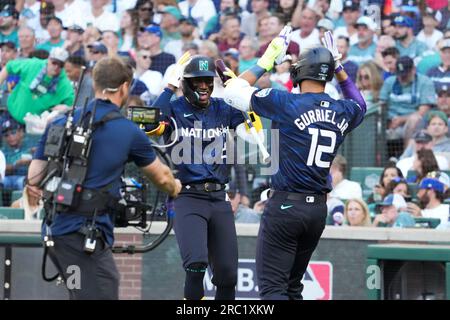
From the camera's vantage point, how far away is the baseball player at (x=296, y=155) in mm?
7840

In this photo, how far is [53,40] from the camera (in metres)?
14.6

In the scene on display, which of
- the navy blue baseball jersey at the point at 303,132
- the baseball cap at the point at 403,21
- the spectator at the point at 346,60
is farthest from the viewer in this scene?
the baseball cap at the point at 403,21

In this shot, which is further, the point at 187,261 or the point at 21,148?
the point at 21,148

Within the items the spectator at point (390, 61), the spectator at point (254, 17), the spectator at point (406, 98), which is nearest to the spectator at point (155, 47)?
the spectator at point (254, 17)

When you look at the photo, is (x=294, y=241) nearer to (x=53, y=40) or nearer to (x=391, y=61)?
(x=391, y=61)

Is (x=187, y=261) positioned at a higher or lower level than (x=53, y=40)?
lower

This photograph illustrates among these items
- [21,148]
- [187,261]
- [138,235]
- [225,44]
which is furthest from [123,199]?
[225,44]

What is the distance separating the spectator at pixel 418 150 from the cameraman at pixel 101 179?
19.2ft

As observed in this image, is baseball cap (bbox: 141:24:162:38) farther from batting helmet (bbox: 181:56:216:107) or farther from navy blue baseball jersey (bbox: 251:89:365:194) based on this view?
navy blue baseball jersey (bbox: 251:89:365:194)

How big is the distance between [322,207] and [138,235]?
12.3 feet

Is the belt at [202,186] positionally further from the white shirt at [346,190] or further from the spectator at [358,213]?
the white shirt at [346,190]

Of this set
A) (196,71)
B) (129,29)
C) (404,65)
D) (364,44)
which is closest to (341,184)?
(404,65)

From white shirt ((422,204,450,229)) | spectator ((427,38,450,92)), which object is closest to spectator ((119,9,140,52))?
spectator ((427,38,450,92))

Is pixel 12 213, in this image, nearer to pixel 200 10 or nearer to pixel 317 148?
pixel 200 10
